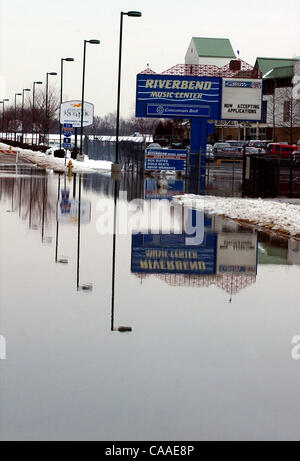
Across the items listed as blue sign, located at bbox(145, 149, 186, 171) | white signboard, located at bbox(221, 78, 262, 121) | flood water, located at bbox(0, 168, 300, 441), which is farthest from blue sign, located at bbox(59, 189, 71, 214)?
white signboard, located at bbox(221, 78, 262, 121)

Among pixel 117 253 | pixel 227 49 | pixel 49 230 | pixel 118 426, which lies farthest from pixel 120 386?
pixel 227 49

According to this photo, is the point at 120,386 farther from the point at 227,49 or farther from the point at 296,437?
the point at 227,49

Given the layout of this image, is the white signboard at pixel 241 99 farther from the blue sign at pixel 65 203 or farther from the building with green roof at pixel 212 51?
the building with green roof at pixel 212 51

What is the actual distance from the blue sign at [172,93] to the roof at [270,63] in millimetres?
69916

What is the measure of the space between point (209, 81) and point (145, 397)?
136 feet

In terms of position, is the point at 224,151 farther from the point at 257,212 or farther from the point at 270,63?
the point at 257,212

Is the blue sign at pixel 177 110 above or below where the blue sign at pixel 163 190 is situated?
above

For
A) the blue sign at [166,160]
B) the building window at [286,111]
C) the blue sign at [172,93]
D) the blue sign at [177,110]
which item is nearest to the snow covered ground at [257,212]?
the blue sign at [166,160]

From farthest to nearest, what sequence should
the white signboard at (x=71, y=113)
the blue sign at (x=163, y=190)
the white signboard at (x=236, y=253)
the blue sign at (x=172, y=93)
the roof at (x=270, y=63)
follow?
the roof at (x=270, y=63)
the white signboard at (x=71, y=113)
the blue sign at (x=172, y=93)
the blue sign at (x=163, y=190)
the white signboard at (x=236, y=253)

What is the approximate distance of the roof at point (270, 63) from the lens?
116 metres

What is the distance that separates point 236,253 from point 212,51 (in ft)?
470

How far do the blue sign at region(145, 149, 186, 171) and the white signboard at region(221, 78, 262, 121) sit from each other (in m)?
3.89

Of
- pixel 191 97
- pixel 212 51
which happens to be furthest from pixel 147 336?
pixel 212 51

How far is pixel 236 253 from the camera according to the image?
53.5 ft
